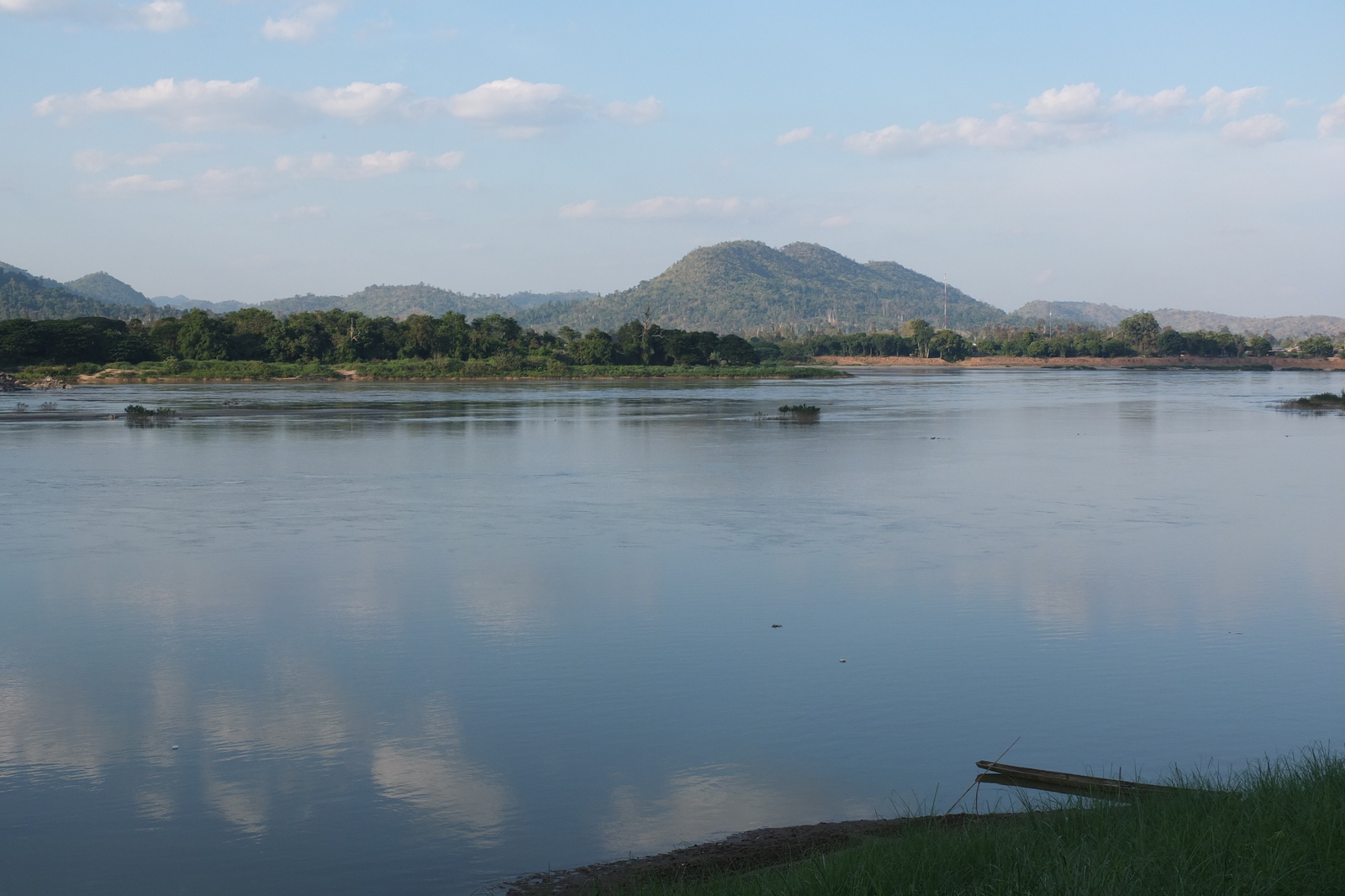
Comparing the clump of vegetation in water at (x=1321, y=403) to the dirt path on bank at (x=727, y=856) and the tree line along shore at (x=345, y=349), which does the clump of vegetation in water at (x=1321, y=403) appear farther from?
the tree line along shore at (x=345, y=349)

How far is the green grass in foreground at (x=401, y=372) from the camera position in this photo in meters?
81.4

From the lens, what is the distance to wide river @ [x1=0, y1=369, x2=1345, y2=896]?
19.5 ft

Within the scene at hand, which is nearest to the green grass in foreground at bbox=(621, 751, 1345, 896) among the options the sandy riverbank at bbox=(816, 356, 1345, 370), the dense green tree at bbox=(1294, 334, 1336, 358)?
the sandy riverbank at bbox=(816, 356, 1345, 370)

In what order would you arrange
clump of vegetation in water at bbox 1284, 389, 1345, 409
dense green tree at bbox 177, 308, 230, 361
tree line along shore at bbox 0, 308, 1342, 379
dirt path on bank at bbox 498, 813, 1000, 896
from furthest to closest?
dense green tree at bbox 177, 308, 230, 361, tree line along shore at bbox 0, 308, 1342, 379, clump of vegetation in water at bbox 1284, 389, 1345, 409, dirt path on bank at bbox 498, 813, 1000, 896

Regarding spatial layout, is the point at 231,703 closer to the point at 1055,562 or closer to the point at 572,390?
the point at 1055,562

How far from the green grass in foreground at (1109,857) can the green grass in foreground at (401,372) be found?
269 feet

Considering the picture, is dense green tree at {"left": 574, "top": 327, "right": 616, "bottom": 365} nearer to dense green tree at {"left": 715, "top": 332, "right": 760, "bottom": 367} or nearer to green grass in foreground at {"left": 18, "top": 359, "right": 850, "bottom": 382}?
green grass in foreground at {"left": 18, "top": 359, "right": 850, "bottom": 382}

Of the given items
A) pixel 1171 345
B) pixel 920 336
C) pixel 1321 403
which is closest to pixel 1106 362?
pixel 1171 345

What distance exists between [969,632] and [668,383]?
72218 mm

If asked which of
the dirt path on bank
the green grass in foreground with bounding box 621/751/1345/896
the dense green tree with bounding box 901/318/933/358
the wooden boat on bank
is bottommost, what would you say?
the dirt path on bank

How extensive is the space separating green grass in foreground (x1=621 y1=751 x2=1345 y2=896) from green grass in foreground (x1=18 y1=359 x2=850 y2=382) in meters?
82.0

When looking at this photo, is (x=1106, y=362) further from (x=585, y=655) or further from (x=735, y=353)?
(x=585, y=655)

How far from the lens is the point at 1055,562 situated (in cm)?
1304

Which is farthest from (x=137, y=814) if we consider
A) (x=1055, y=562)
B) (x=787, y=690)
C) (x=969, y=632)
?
(x=1055, y=562)
